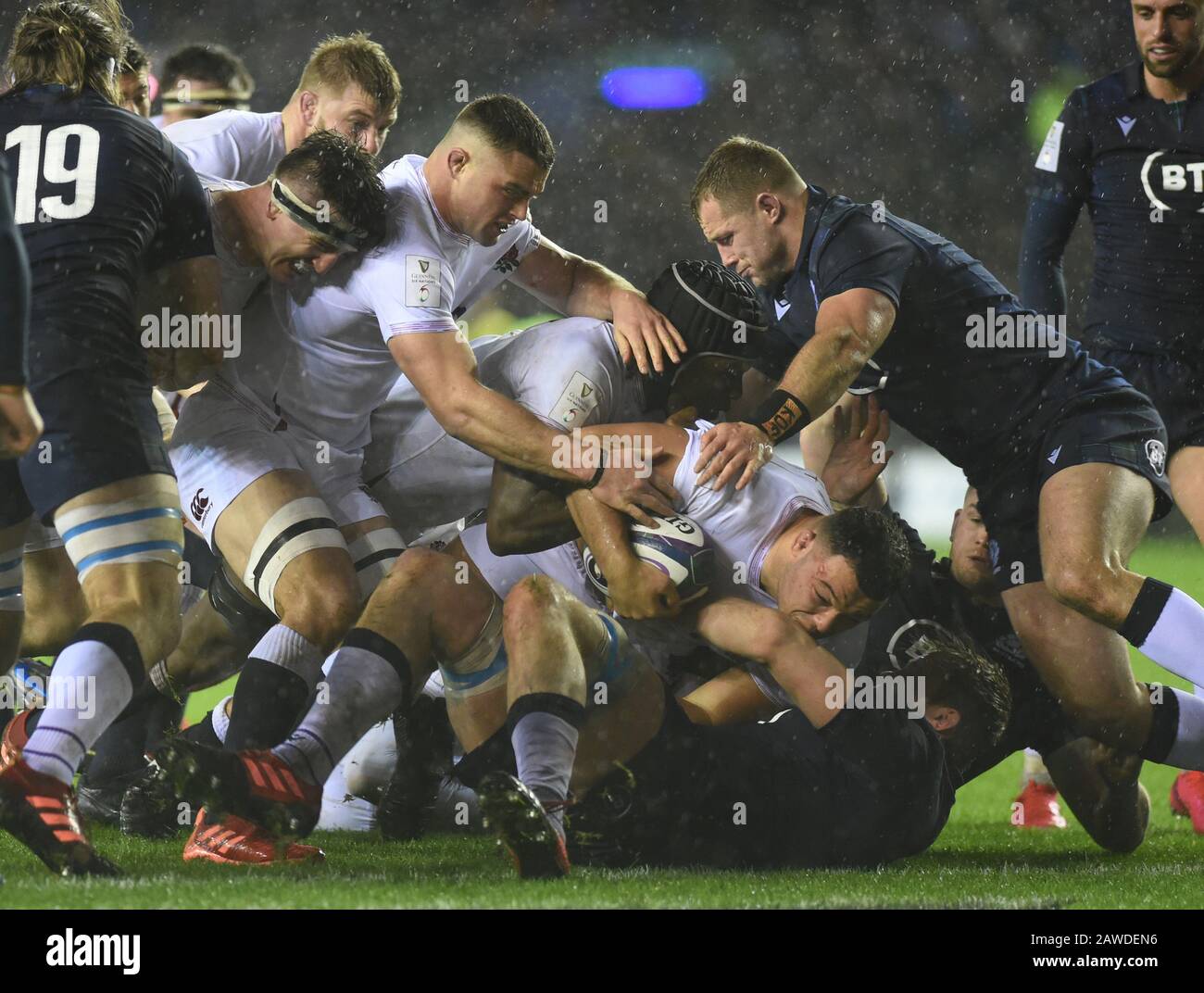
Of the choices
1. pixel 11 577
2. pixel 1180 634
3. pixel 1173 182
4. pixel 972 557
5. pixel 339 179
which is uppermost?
pixel 1173 182

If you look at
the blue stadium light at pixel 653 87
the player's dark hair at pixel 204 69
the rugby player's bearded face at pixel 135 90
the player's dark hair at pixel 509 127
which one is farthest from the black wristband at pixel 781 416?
the blue stadium light at pixel 653 87

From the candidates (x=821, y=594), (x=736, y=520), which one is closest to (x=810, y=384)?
(x=736, y=520)

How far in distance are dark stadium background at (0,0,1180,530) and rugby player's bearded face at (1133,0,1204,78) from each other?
1321 millimetres

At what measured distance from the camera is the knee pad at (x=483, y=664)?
294 cm

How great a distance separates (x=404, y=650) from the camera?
2.84 m

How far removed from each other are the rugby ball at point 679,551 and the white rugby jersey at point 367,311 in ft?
2.02

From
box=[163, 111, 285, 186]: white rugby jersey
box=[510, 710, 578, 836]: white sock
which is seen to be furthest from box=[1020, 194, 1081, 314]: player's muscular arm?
box=[163, 111, 285, 186]: white rugby jersey

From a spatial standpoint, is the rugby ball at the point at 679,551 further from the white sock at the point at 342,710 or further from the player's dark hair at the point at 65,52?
the player's dark hair at the point at 65,52

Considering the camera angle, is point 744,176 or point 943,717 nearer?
point 943,717

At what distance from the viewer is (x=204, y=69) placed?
4.64 metres

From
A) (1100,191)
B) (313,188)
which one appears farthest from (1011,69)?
(313,188)

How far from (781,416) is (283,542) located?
1.12 meters
